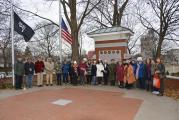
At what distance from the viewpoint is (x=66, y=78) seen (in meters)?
16.2

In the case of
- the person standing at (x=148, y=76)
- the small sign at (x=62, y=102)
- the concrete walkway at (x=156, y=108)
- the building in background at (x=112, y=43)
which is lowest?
the concrete walkway at (x=156, y=108)

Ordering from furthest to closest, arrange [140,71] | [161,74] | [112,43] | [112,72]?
1. [112,43]
2. [112,72]
3. [140,71]
4. [161,74]

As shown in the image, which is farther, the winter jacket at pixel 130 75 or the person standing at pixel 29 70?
the person standing at pixel 29 70

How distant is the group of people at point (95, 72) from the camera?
45.6 feet

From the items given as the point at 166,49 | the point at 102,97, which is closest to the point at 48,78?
the point at 102,97

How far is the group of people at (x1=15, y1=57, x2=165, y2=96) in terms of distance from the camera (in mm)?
13894

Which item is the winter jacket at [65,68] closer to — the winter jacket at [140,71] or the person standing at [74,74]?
the person standing at [74,74]

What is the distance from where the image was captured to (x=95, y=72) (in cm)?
1600

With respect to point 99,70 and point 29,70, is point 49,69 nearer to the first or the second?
point 29,70

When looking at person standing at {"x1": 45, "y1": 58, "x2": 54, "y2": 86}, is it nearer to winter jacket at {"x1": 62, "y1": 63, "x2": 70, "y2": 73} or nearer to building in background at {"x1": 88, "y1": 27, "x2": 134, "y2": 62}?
winter jacket at {"x1": 62, "y1": 63, "x2": 70, "y2": 73}

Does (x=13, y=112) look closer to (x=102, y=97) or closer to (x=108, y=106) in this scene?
(x=108, y=106)

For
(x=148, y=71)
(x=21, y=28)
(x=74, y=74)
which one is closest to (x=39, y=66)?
(x=74, y=74)

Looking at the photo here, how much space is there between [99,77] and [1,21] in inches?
477

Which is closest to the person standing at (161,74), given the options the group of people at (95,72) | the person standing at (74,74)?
the group of people at (95,72)
